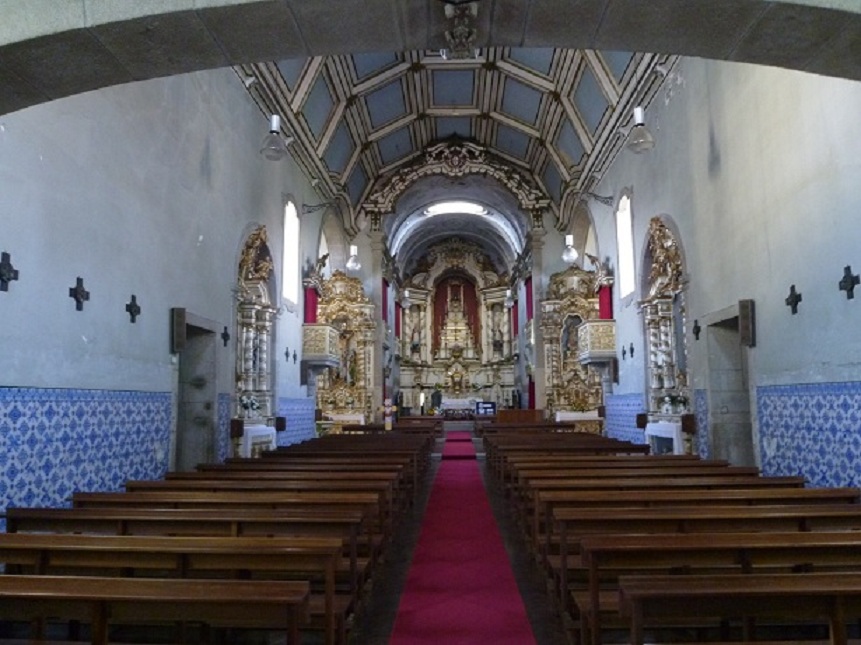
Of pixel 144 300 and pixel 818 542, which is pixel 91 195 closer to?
pixel 144 300

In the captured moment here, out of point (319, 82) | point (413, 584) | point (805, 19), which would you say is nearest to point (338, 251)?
point (319, 82)

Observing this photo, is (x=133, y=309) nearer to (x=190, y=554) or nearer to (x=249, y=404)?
(x=249, y=404)

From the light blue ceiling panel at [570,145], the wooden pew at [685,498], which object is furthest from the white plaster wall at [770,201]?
the light blue ceiling panel at [570,145]

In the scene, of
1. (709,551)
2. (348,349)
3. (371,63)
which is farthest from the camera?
(348,349)

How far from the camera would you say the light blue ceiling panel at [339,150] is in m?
14.7

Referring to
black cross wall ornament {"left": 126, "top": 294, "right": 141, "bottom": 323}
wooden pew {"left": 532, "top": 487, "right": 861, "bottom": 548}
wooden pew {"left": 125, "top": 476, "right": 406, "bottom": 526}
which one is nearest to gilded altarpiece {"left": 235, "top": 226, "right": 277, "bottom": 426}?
black cross wall ornament {"left": 126, "top": 294, "right": 141, "bottom": 323}

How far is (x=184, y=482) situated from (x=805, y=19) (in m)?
5.23

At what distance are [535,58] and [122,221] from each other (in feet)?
31.3

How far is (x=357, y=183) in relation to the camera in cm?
1816

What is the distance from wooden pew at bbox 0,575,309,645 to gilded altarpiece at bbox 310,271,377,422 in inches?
544

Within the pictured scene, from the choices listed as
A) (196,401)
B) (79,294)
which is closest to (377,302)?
(196,401)

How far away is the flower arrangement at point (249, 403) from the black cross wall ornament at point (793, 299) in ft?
23.2

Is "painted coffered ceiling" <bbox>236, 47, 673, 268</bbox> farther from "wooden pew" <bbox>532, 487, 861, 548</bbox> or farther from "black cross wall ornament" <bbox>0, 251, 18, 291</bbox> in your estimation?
"wooden pew" <bbox>532, 487, 861, 548</bbox>

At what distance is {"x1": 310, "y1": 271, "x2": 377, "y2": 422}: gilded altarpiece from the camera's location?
16.8m
